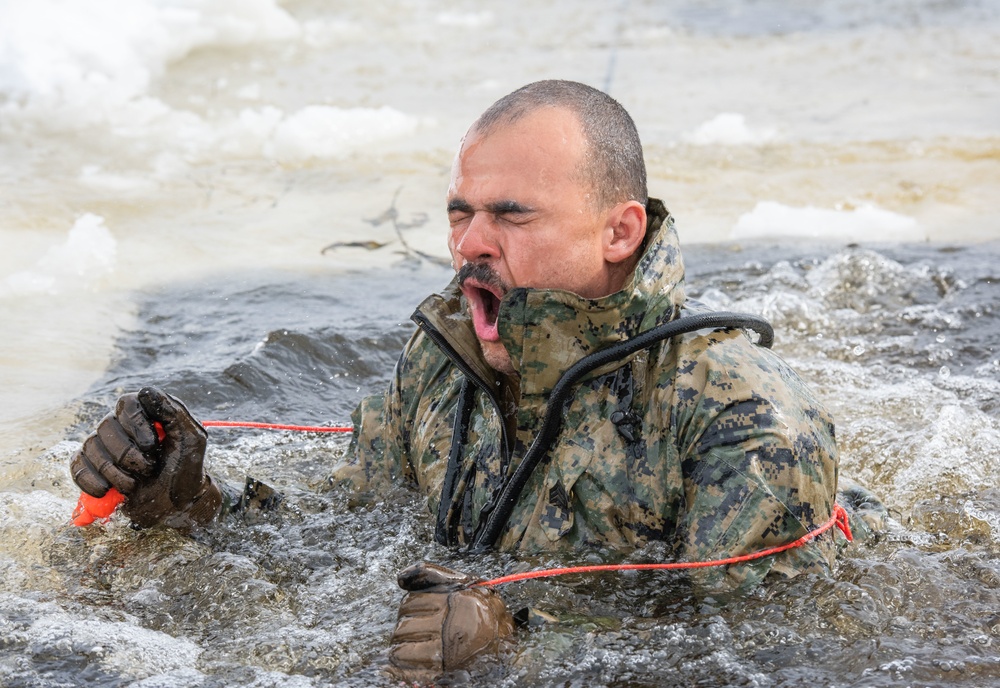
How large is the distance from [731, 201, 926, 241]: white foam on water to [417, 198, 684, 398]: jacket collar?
161 inches

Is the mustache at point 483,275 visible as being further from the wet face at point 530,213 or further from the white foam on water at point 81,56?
the white foam on water at point 81,56

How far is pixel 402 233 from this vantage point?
6.80 m

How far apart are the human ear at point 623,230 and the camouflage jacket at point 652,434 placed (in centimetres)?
5

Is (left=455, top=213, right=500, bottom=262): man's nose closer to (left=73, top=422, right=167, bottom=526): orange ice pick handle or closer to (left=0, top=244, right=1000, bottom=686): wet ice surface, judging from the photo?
(left=0, top=244, right=1000, bottom=686): wet ice surface

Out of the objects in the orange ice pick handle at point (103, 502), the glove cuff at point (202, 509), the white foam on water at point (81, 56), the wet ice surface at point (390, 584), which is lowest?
the wet ice surface at point (390, 584)

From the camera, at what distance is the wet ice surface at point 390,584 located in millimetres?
2686

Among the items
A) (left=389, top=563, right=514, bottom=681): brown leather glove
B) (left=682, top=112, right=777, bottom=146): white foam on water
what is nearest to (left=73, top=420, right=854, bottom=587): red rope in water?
(left=389, top=563, right=514, bottom=681): brown leather glove

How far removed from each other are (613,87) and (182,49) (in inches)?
146

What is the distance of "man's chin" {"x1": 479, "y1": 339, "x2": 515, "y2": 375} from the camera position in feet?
9.28

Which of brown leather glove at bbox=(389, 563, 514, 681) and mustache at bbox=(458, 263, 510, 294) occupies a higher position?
mustache at bbox=(458, 263, 510, 294)

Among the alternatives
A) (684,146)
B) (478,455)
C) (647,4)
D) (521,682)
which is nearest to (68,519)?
(478,455)

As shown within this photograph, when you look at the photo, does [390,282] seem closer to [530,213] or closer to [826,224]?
[826,224]

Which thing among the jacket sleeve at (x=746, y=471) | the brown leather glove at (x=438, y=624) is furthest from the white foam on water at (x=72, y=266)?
the jacket sleeve at (x=746, y=471)

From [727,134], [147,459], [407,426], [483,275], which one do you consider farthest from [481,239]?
[727,134]
